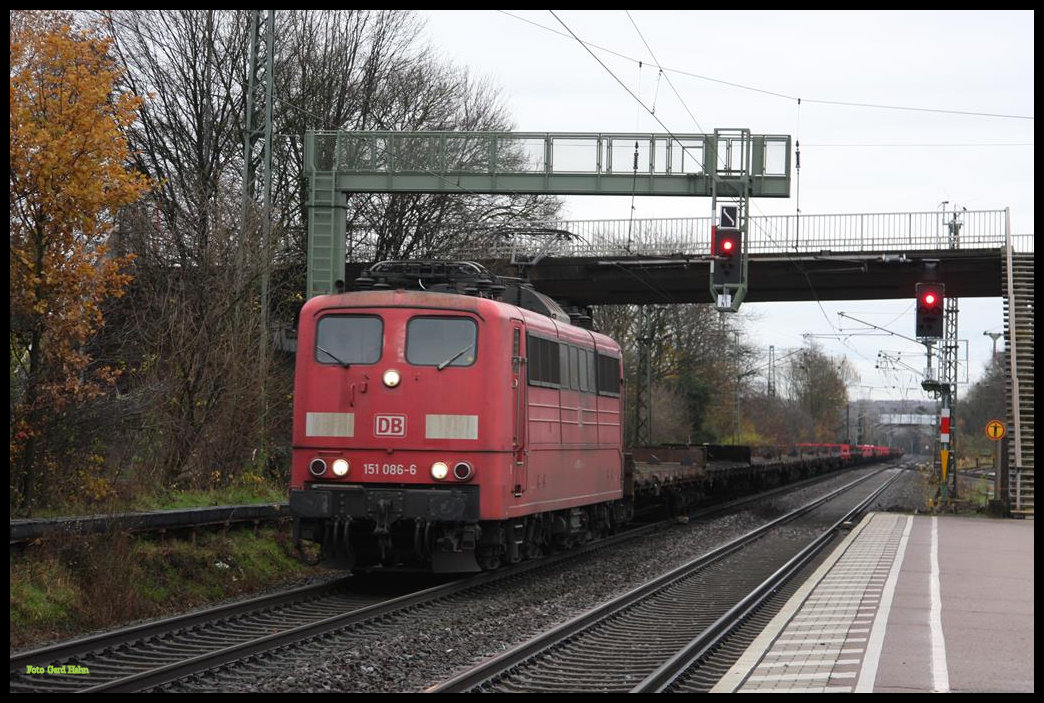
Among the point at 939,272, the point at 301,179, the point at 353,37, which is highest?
the point at 353,37

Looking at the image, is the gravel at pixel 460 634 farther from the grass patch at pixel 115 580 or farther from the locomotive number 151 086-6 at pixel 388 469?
the grass patch at pixel 115 580

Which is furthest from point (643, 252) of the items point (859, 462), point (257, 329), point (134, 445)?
point (859, 462)

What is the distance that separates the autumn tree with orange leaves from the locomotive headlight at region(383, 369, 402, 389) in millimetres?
3406

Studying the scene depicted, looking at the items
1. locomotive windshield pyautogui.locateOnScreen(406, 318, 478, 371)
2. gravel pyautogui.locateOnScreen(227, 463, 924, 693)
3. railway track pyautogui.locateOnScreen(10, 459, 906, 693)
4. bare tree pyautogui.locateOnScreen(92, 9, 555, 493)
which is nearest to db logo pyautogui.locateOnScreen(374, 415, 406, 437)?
locomotive windshield pyautogui.locateOnScreen(406, 318, 478, 371)

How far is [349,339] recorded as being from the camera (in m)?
14.0

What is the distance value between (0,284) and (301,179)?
22497 mm

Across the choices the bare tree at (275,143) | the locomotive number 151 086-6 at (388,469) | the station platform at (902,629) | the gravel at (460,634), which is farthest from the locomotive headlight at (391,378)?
the bare tree at (275,143)

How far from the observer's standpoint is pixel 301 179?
3362 cm

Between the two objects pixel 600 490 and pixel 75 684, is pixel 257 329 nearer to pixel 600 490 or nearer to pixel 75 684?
pixel 600 490

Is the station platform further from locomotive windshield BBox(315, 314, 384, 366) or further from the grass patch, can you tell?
the grass patch

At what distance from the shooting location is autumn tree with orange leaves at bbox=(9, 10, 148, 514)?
13.7 m

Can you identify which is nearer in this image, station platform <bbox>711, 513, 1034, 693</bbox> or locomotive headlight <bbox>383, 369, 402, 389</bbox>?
station platform <bbox>711, 513, 1034, 693</bbox>

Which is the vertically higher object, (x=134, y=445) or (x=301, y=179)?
(x=301, y=179)

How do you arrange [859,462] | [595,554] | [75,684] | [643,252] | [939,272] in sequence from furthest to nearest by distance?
[859,462], [643,252], [939,272], [595,554], [75,684]
